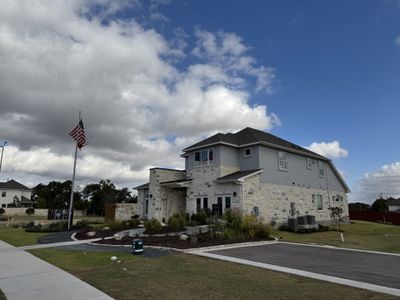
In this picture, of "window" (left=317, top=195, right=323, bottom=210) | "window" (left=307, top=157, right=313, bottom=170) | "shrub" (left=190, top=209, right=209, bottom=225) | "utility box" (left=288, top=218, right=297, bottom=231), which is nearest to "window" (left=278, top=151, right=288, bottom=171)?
"window" (left=307, top=157, right=313, bottom=170)

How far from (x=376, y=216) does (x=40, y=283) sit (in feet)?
142

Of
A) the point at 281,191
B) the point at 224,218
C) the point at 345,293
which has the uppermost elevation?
the point at 281,191

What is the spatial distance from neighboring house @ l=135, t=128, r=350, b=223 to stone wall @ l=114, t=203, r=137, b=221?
20.7ft

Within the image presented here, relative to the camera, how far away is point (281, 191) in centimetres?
2647

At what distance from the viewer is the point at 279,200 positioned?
85.7 feet

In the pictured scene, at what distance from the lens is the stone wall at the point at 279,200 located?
23.5 metres

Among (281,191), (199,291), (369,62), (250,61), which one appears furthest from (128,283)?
(281,191)

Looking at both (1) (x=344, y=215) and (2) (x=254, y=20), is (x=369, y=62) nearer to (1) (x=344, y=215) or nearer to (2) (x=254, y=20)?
(2) (x=254, y=20)

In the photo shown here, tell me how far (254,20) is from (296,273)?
42.4 ft

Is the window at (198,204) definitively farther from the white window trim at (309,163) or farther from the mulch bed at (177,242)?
the white window trim at (309,163)

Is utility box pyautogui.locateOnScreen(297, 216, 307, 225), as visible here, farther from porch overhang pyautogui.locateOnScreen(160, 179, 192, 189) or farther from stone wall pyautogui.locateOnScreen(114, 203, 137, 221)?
stone wall pyautogui.locateOnScreen(114, 203, 137, 221)

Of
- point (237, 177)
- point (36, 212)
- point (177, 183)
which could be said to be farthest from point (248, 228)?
point (36, 212)

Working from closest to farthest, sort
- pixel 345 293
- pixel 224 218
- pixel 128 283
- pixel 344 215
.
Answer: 1. pixel 345 293
2. pixel 128 283
3. pixel 224 218
4. pixel 344 215

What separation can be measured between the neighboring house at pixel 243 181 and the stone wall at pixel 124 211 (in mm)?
6300
